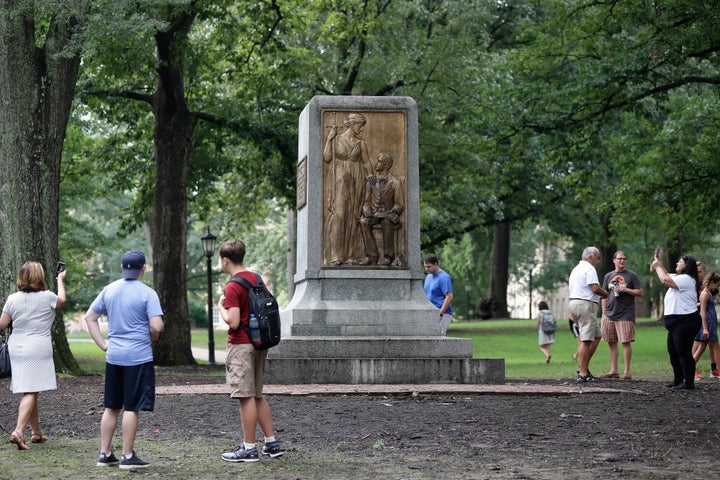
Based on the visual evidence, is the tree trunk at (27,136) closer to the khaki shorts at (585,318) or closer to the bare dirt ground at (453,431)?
the bare dirt ground at (453,431)

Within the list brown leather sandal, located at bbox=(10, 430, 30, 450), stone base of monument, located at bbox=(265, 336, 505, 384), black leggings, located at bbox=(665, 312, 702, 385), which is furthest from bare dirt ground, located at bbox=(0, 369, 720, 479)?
stone base of monument, located at bbox=(265, 336, 505, 384)

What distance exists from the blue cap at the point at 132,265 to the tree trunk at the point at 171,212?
16.1 meters

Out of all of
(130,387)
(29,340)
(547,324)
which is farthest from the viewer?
(547,324)

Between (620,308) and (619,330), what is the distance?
1.08 ft

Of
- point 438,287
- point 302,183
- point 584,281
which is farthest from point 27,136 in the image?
point 584,281

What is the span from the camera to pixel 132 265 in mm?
8031

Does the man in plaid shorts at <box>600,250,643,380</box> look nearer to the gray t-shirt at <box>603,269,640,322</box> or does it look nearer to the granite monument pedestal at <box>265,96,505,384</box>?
the gray t-shirt at <box>603,269,640,322</box>

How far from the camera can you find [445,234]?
36469mm

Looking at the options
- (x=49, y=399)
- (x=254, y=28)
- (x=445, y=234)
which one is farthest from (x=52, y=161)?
(x=445, y=234)

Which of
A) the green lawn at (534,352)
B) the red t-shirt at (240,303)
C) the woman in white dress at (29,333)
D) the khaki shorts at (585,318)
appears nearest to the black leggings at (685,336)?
the khaki shorts at (585,318)

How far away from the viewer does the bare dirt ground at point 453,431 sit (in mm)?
7617

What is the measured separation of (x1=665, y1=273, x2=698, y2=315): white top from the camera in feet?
45.6

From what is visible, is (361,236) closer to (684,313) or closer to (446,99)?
(684,313)

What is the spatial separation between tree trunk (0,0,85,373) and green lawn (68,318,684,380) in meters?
7.48
